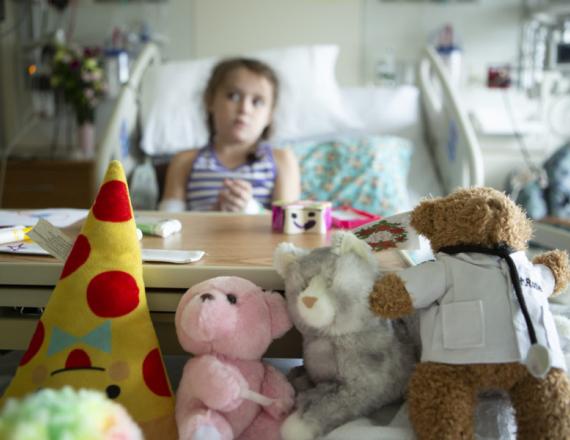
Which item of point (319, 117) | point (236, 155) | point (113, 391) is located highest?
point (319, 117)

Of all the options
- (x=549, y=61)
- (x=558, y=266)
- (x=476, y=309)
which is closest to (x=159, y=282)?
(x=476, y=309)

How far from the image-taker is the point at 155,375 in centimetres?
77

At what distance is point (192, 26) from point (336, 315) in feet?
8.89

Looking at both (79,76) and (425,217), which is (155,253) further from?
(79,76)

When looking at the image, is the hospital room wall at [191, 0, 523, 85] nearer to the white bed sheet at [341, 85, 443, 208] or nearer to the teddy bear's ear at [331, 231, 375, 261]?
the white bed sheet at [341, 85, 443, 208]

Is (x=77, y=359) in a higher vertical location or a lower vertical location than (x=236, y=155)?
lower

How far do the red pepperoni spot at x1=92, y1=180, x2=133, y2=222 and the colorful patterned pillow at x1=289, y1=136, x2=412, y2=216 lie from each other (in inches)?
47.2

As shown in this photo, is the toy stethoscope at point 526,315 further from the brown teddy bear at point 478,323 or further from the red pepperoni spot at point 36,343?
the red pepperoni spot at point 36,343

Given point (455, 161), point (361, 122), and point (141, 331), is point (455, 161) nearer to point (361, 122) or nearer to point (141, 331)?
point (361, 122)

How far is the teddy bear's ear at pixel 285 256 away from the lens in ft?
2.65

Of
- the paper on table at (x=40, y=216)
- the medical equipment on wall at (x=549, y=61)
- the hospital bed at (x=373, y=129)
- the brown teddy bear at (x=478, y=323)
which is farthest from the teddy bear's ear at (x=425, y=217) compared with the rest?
the medical equipment on wall at (x=549, y=61)

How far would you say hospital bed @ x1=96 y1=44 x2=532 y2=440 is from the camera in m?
1.86

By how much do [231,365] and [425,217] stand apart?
31 centimetres

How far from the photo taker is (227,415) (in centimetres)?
75
